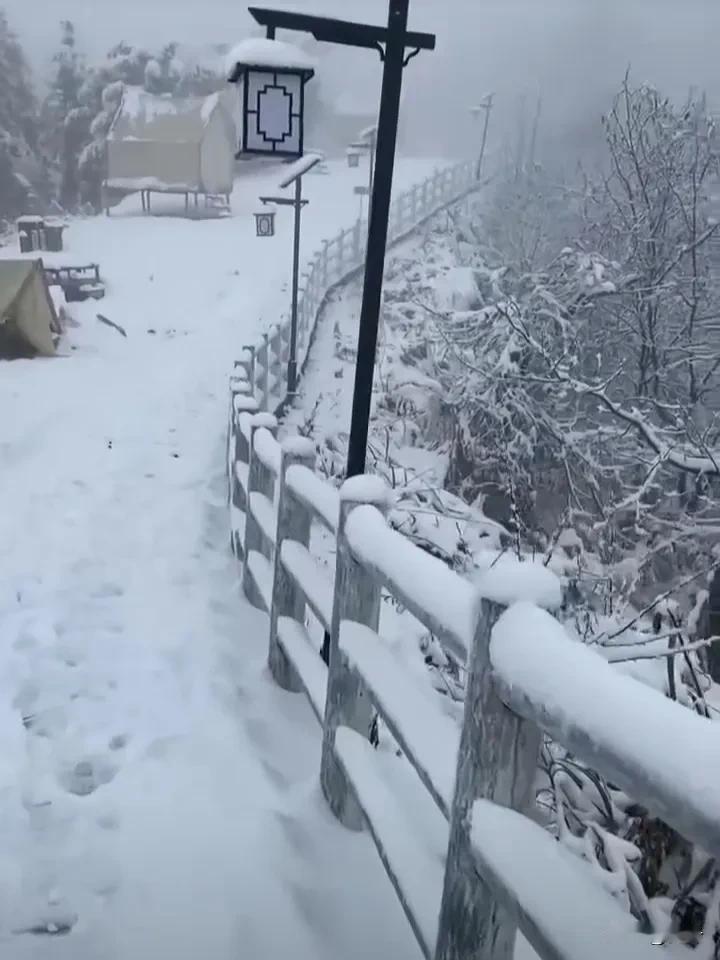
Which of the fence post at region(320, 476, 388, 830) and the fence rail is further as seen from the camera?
the fence post at region(320, 476, 388, 830)

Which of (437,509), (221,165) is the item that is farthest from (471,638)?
(221,165)

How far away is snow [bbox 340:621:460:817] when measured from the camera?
198cm

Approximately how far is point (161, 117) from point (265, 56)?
32.3 metres

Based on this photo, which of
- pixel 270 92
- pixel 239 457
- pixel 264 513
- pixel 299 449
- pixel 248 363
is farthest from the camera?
pixel 248 363

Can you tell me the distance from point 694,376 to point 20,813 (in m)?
11.5

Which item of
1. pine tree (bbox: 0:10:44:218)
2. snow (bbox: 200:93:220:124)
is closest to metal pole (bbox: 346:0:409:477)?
pine tree (bbox: 0:10:44:218)

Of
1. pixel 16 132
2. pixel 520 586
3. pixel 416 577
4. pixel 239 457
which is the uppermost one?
pixel 520 586

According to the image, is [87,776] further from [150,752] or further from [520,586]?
[520,586]

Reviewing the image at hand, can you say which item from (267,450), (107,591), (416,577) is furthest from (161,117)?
(416,577)

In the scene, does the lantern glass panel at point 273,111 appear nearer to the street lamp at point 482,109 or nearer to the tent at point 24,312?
the tent at point 24,312

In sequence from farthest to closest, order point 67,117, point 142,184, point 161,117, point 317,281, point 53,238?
point 67,117 → point 161,117 → point 142,184 → point 53,238 → point 317,281

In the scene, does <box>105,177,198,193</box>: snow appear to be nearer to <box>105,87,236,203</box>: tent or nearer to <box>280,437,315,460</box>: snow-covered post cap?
<box>105,87,236,203</box>: tent

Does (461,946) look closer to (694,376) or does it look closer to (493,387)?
(493,387)

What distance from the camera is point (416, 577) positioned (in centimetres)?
215
